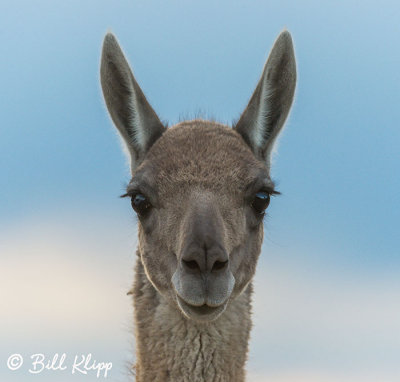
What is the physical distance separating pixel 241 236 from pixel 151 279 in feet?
3.52

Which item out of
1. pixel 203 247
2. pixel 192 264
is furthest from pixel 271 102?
pixel 192 264

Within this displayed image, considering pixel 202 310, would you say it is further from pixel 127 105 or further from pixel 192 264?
pixel 127 105

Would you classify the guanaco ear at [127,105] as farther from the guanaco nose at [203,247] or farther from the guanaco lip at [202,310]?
the guanaco lip at [202,310]

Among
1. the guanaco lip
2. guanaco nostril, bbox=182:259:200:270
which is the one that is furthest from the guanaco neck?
guanaco nostril, bbox=182:259:200:270

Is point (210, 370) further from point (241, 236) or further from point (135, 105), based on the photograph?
point (135, 105)

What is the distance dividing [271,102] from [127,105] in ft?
5.73

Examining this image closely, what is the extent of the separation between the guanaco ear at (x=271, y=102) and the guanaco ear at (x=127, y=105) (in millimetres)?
1077

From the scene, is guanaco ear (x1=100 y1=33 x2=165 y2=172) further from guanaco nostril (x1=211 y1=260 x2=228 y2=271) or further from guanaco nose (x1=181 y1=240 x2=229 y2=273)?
guanaco nostril (x1=211 y1=260 x2=228 y2=271)

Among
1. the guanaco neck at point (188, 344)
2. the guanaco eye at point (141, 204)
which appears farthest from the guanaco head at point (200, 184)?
the guanaco neck at point (188, 344)

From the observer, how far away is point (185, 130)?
7402 mm

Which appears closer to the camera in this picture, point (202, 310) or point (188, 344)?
point (202, 310)

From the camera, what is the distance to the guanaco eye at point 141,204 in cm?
681

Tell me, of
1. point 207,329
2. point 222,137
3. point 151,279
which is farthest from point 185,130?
point 207,329

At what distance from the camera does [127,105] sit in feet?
25.7
